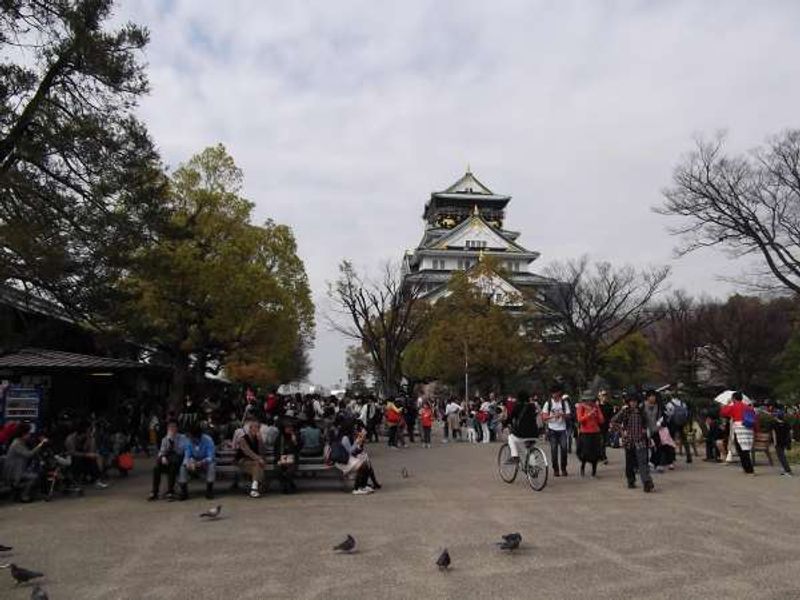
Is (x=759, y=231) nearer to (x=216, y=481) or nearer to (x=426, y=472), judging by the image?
(x=426, y=472)

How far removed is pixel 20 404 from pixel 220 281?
8107 mm

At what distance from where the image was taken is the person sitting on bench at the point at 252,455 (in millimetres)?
10820

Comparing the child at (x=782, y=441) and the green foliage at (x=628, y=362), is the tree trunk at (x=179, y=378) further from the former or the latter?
the green foliage at (x=628, y=362)

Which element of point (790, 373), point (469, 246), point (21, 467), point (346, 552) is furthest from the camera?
point (469, 246)

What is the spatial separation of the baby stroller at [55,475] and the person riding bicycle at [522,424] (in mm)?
7123

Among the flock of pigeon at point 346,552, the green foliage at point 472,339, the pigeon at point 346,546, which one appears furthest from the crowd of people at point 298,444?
the green foliage at point 472,339

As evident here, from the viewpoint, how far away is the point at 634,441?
10.9 metres

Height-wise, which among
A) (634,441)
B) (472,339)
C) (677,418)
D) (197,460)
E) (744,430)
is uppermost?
(472,339)

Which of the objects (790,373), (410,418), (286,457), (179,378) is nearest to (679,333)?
(790,373)

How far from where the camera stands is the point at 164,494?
10.9 m

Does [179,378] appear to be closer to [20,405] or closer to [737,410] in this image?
[20,405]

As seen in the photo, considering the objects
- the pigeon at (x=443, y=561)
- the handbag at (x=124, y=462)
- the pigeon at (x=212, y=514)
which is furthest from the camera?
the handbag at (x=124, y=462)

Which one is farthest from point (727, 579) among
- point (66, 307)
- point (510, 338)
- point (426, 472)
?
point (510, 338)

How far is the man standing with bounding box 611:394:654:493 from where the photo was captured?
35.2 feet
